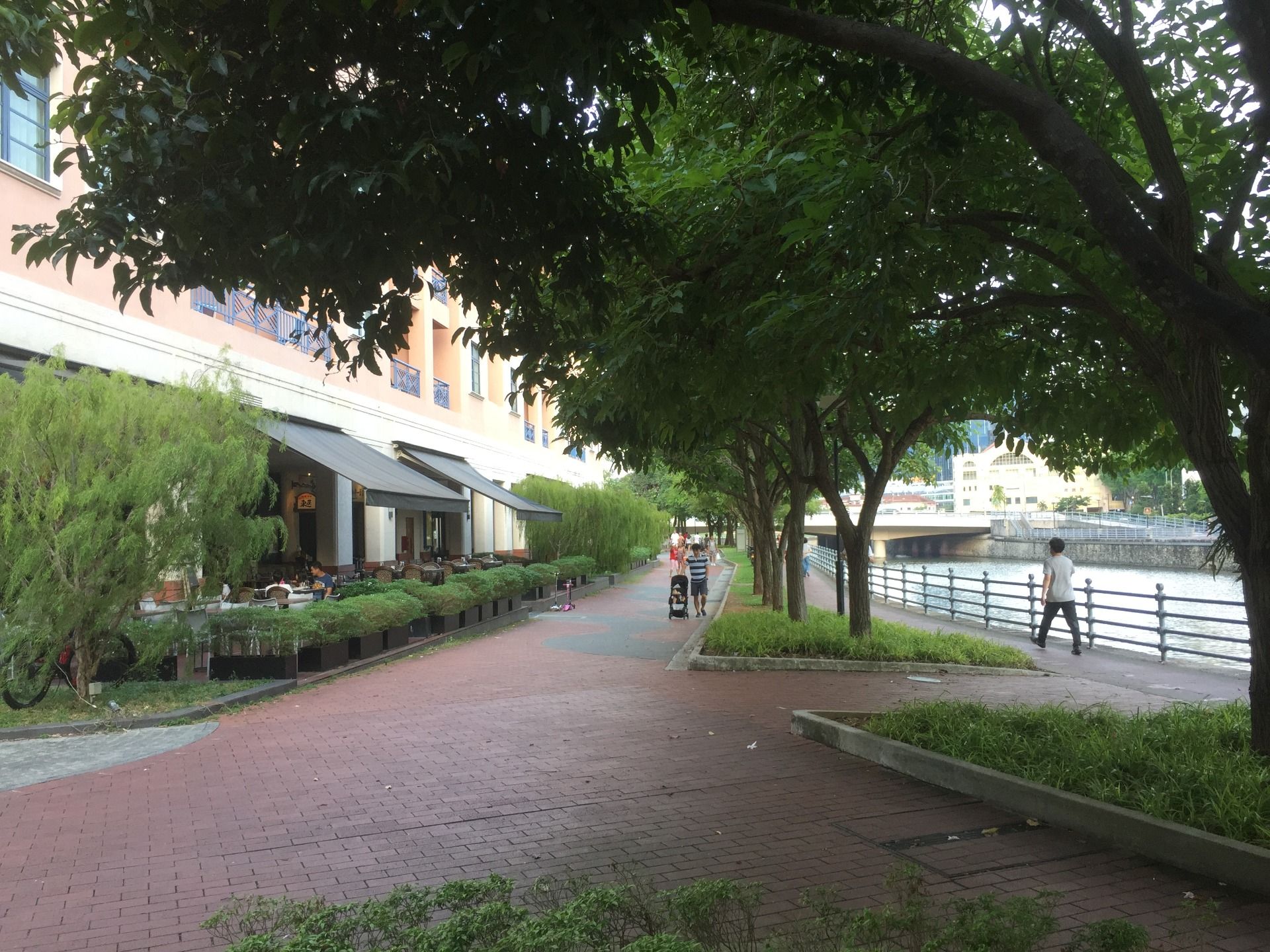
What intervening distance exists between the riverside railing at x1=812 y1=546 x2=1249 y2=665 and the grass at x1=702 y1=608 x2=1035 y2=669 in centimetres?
195

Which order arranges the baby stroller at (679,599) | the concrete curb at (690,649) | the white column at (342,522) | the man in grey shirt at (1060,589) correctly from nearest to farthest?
the concrete curb at (690,649) → the man in grey shirt at (1060,589) → the baby stroller at (679,599) → the white column at (342,522)

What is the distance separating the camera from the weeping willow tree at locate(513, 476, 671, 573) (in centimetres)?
3300

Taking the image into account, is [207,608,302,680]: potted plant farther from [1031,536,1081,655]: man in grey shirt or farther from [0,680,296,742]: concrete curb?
[1031,536,1081,655]: man in grey shirt

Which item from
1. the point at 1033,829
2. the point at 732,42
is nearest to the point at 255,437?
the point at 732,42

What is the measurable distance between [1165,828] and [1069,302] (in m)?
Result: 3.23

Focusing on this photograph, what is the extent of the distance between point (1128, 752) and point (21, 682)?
9832 millimetres

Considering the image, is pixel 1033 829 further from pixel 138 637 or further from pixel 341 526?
pixel 341 526

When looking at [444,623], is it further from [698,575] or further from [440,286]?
[698,575]

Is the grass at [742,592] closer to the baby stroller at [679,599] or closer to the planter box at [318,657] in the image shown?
the baby stroller at [679,599]

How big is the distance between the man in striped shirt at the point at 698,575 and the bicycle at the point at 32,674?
1314 centimetres

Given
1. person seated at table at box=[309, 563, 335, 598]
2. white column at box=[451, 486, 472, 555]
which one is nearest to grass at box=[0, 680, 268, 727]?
person seated at table at box=[309, 563, 335, 598]

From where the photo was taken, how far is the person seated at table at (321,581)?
659 inches

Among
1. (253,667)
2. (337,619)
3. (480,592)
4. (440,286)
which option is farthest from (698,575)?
(253,667)

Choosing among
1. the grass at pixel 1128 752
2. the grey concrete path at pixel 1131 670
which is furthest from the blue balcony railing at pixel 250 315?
the grey concrete path at pixel 1131 670
